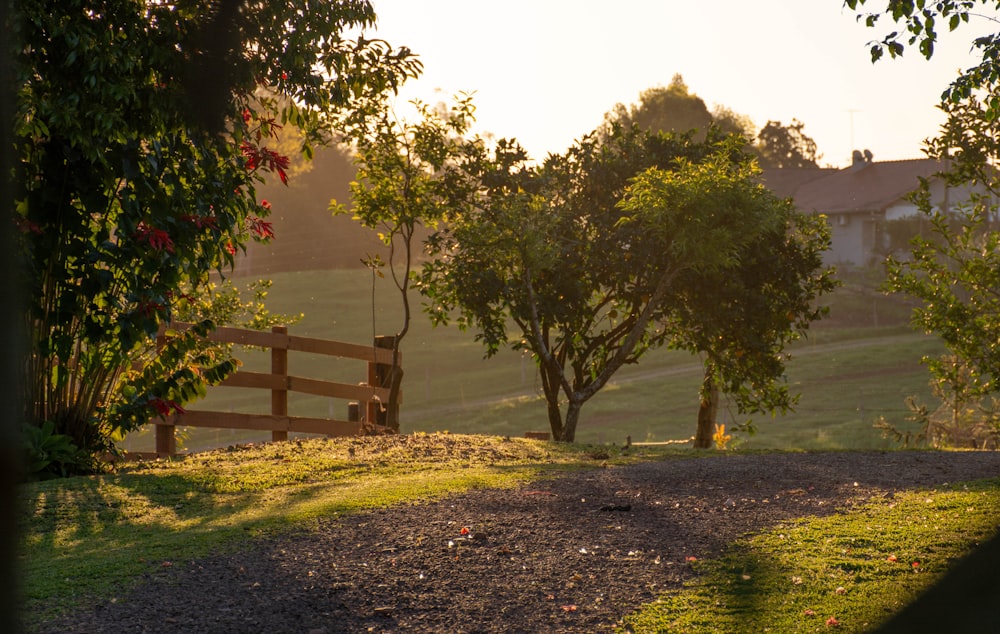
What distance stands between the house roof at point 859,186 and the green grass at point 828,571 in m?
50.9

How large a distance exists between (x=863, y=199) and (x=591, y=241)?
46.8 meters

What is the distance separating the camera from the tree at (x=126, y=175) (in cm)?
748

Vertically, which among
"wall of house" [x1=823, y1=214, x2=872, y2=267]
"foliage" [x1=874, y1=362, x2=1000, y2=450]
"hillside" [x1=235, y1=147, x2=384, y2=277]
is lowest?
"foliage" [x1=874, y1=362, x2=1000, y2=450]

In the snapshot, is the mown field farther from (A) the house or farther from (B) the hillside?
(B) the hillside

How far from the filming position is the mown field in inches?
1062

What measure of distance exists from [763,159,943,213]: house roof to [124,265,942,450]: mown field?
12070mm

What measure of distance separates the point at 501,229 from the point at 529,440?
2.48 metres

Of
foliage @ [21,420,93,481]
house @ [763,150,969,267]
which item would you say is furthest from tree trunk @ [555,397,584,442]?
house @ [763,150,969,267]

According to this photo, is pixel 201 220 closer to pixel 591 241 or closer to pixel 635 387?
pixel 591 241

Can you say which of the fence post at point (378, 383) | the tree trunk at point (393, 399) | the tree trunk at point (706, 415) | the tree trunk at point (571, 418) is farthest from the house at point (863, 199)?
the fence post at point (378, 383)

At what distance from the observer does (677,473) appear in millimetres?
8352

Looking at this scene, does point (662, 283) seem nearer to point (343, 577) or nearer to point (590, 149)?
point (590, 149)

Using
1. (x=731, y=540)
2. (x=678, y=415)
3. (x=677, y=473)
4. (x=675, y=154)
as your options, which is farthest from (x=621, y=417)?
(x=731, y=540)

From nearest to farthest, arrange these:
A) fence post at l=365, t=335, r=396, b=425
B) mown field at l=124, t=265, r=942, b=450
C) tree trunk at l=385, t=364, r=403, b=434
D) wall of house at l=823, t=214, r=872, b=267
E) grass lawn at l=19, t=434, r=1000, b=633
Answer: grass lawn at l=19, t=434, r=1000, b=633
fence post at l=365, t=335, r=396, b=425
tree trunk at l=385, t=364, r=403, b=434
mown field at l=124, t=265, r=942, b=450
wall of house at l=823, t=214, r=872, b=267
